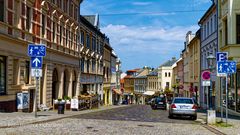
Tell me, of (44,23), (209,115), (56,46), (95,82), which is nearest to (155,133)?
(209,115)

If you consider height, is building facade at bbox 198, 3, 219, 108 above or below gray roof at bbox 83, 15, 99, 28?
below

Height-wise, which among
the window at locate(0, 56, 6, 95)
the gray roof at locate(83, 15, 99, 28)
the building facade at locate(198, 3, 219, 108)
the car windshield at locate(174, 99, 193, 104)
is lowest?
the car windshield at locate(174, 99, 193, 104)

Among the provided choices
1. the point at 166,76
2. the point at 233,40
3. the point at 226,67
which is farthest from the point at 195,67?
the point at 166,76

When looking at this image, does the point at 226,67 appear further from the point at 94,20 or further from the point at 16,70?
the point at 94,20

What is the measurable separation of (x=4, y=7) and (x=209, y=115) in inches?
527

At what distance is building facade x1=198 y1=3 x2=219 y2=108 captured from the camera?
3853 cm

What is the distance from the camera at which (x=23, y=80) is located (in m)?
28.3

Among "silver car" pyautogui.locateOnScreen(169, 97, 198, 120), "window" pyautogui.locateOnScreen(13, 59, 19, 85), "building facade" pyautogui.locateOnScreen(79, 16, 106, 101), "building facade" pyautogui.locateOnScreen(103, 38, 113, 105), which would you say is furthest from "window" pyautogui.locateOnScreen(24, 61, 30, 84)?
"building facade" pyautogui.locateOnScreen(103, 38, 113, 105)

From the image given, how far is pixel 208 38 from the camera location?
42688 mm

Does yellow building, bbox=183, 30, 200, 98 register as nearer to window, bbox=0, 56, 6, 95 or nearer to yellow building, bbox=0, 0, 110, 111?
yellow building, bbox=0, 0, 110, 111

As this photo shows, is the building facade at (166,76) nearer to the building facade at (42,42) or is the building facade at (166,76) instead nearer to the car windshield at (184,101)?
the building facade at (42,42)

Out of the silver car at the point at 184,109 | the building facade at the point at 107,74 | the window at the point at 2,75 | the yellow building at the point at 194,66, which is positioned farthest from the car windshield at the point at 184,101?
the building facade at the point at 107,74

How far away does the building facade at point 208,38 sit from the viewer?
3853cm

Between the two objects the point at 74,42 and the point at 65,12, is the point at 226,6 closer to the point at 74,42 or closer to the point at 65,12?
the point at 65,12
